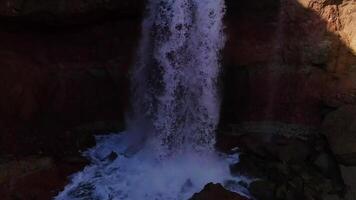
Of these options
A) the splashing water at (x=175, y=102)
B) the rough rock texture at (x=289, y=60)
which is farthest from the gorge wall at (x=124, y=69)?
the splashing water at (x=175, y=102)

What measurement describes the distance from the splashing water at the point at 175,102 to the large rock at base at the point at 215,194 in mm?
1487

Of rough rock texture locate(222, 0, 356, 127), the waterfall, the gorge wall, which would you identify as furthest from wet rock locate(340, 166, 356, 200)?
the waterfall

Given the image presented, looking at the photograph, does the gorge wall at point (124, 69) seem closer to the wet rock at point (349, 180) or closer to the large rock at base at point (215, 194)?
the wet rock at point (349, 180)

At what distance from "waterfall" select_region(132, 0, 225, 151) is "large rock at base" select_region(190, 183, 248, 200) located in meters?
2.30

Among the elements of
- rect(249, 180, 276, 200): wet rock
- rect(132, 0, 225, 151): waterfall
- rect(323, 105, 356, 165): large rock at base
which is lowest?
rect(249, 180, 276, 200): wet rock

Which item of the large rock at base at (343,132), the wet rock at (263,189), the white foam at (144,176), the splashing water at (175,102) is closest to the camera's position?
the wet rock at (263,189)

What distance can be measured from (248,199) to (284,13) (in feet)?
15.7

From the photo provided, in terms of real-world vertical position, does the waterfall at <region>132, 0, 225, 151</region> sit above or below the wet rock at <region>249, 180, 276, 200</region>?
above

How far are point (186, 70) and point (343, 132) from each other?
12.7ft

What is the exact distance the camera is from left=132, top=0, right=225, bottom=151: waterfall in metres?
12.9

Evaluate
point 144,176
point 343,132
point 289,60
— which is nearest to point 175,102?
point 144,176

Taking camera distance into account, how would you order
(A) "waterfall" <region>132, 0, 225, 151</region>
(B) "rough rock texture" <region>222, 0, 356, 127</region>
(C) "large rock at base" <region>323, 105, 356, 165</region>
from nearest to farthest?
1. (C) "large rock at base" <region>323, 105, 356, 165</region>
2. (B) "rough rock texture" <region>222, 0, 356, 127</region>
3. (A) "waterfall" <region>132, 0, 225, 151</region>

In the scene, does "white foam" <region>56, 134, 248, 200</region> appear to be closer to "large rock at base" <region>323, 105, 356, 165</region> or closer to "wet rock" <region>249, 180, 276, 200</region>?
"wet rock" <region>249, 180, 276, 200</region>

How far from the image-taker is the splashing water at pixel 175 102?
12484mm
